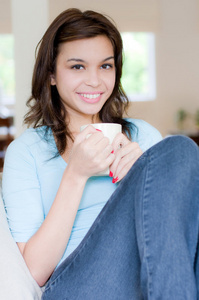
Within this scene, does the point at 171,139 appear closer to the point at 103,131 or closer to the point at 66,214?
the point at 103,131

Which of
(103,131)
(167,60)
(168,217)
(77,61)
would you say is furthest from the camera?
(167,60)

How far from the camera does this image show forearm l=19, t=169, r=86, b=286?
97cm

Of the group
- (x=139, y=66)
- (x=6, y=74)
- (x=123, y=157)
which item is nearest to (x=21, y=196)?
(x=123, y=157)

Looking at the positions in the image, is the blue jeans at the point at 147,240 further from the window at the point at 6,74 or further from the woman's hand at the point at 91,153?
the window at the point at 6,74

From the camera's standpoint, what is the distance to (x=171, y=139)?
862mm

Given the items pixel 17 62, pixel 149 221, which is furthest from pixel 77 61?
pixel 17 62

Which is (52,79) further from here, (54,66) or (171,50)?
(171,50)

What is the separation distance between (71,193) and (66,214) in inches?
2.0

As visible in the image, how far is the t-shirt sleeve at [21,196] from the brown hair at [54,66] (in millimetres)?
131

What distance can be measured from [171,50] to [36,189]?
17.0ft

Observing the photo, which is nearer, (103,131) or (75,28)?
(103,131)

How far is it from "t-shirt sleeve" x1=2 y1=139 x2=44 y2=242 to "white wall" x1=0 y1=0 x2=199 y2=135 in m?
4.71

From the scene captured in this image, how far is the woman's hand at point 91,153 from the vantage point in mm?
904

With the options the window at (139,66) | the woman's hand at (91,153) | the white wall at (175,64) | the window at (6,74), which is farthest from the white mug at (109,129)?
the window at (6,74)
